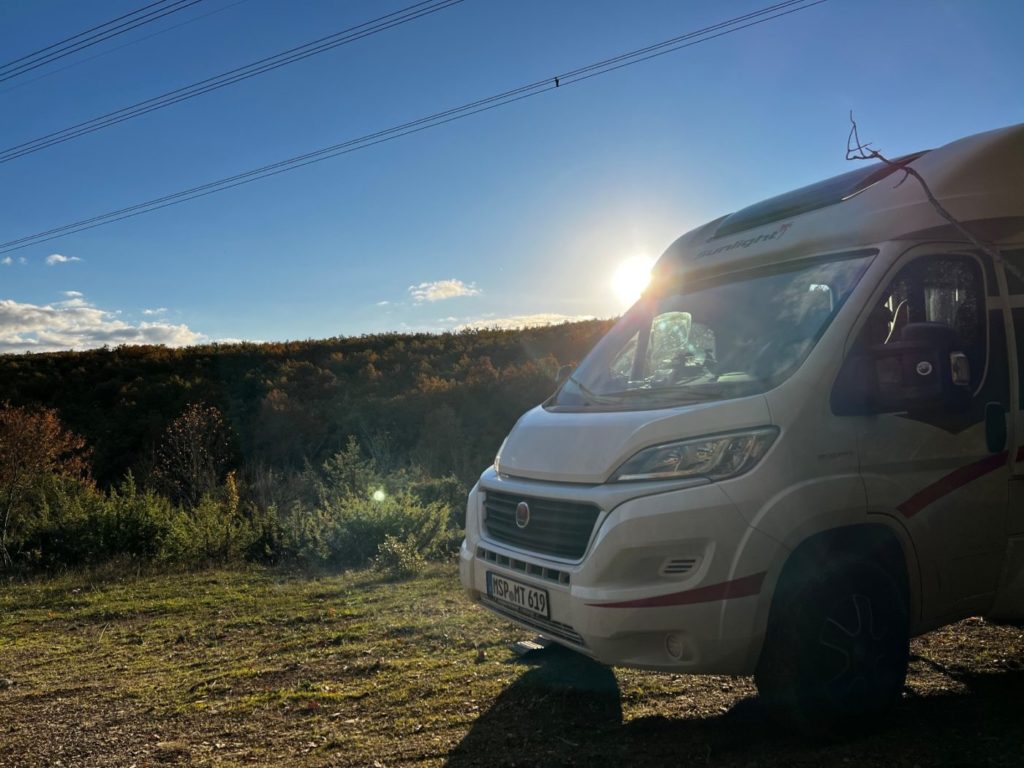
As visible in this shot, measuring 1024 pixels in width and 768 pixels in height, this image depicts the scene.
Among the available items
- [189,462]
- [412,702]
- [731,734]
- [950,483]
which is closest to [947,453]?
[950,483]

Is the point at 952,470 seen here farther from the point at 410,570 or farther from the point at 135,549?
the point at 135,549

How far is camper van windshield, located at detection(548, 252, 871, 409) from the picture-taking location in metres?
3.88

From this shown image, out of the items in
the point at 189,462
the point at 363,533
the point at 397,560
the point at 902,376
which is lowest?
the point at 397,560

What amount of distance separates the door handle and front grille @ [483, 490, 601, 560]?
2.02 meters


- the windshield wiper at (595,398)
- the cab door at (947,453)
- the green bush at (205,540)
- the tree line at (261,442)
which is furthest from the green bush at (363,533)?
the cab door at (947,453)

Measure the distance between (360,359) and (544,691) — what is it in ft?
130

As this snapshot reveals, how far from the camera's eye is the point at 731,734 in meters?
3.92

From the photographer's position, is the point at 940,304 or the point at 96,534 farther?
the point at 96,534

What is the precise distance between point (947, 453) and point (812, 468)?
86 cm

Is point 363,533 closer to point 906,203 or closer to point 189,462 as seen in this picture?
point 906,203

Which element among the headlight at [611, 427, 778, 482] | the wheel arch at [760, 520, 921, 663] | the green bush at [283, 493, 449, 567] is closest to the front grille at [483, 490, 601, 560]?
the headlight at [611, 427, 778, 482]

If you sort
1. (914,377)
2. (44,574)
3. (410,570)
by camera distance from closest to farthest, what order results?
1. (914,377)
2. (410,570)
3. (44,574)

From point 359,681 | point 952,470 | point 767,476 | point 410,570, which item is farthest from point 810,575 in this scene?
point 410,570

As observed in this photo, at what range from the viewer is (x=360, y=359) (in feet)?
143
